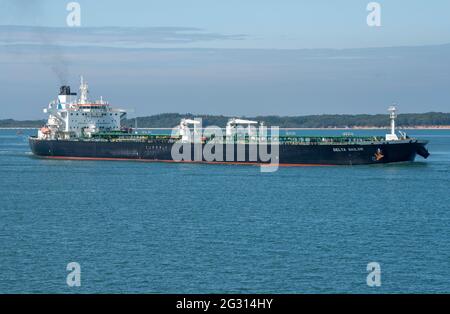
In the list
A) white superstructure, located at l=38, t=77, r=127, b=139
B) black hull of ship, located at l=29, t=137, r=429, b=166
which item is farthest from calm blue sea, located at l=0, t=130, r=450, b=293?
white superstructure, located at l=38, t=77, r=127, b=139

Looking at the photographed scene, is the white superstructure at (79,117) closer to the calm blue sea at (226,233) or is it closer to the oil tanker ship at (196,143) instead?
the oil tanker ship at (196,143)

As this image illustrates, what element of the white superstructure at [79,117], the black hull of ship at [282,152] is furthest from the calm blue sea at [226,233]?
the white superstructure at [79,117]

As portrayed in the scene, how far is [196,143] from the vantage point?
74.8 metres

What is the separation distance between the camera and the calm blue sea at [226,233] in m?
23.0

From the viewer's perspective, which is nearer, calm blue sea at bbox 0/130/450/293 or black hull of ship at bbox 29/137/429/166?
calm blue sea at bbox 0/130/450/293

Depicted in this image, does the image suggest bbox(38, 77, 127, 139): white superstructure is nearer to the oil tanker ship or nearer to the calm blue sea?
Answer: the oil tanker ship

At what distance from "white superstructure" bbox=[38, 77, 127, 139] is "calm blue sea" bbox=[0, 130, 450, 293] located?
28.0 m

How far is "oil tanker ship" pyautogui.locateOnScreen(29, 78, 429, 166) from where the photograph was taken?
66.5 metres

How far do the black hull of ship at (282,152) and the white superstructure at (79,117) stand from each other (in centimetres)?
299

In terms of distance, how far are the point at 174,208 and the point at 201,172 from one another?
77.7 ft

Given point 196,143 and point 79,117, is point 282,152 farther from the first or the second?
point 79,117

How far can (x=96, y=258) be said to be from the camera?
85.7ft
